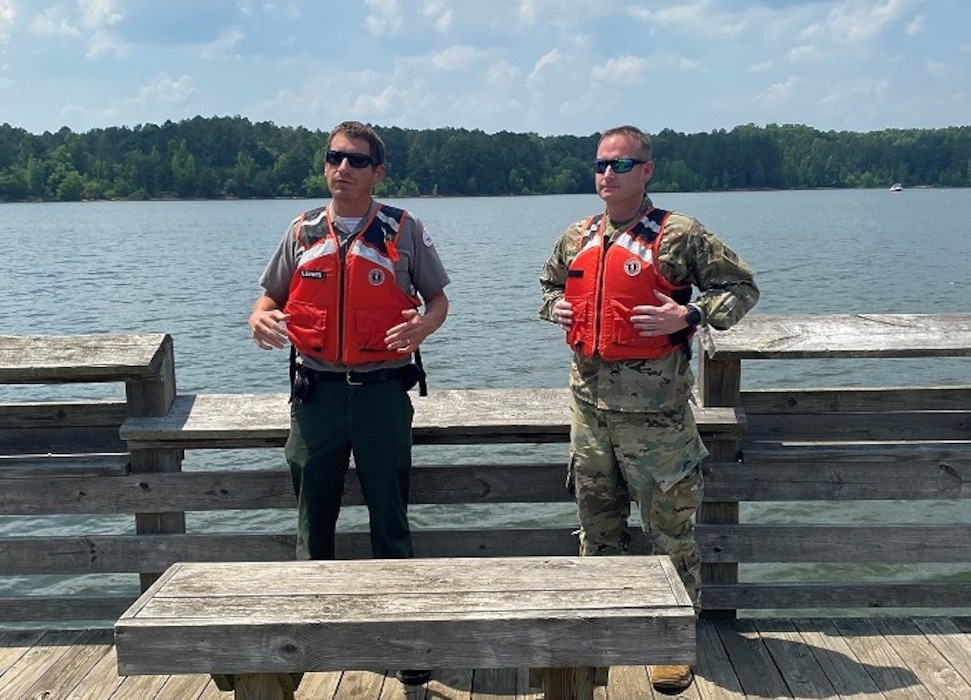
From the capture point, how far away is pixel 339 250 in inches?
139

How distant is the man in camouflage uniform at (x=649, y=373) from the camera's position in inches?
138

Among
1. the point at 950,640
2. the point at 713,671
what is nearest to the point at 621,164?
the point at 713,671

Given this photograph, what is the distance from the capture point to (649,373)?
3.56 m

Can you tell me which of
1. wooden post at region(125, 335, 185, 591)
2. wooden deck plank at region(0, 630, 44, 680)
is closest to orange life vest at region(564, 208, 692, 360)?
wooden post at region(125, 335, 185, 591)

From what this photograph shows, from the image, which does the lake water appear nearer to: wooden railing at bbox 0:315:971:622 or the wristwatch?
wooden railing at bbox 0:315:971:622

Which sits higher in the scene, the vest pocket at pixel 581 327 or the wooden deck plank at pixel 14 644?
the vest pocket at pixel 581 327

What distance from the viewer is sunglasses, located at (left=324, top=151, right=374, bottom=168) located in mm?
3496

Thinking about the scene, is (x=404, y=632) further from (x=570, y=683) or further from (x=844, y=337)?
(x=844, y=337)

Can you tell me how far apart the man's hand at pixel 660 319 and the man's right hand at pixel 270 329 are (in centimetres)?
121

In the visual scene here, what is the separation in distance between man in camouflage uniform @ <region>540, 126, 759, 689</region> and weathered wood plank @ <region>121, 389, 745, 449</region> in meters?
0.26

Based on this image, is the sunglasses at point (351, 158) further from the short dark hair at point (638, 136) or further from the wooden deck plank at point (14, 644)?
the wooden deck plank at point (14, 644)

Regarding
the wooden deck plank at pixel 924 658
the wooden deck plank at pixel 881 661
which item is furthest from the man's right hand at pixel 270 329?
the wooden deck plank at pixel 924 658

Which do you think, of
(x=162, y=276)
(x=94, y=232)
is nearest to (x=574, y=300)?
(x=162, y=276)

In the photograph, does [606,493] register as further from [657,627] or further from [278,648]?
[278,648]
